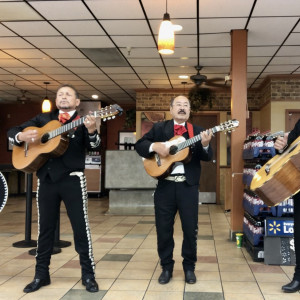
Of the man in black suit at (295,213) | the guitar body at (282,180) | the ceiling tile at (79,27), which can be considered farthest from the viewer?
the ceiling tile at (79,27)

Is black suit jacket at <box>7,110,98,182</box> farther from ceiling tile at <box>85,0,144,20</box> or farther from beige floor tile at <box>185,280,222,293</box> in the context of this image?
ceiling tile at <box>85,0,144,20</box>

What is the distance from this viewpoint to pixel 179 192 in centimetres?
334

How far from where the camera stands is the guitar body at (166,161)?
324 cm

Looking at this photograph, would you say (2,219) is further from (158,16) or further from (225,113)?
(225,113)

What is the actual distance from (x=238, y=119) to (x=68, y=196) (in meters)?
2.99

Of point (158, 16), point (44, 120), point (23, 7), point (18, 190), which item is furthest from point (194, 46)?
point (18, 190)

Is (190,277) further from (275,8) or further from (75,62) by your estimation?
(75,62)

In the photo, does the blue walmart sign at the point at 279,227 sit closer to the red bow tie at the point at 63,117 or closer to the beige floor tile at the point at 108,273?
the beige floor tile at the point at 108,273

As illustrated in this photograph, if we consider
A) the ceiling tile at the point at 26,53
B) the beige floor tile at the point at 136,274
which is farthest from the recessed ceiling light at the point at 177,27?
the beige floor tile at the point at 136,274

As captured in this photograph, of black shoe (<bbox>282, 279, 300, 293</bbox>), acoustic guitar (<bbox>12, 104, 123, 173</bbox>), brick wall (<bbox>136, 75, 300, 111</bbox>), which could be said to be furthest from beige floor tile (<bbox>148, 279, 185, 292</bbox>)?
brick wall (<bbox>136, 75, 300, 111</bbox>)

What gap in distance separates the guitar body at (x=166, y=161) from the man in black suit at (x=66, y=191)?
499 mm

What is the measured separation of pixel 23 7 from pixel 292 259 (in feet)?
13.1

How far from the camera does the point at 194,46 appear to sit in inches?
260

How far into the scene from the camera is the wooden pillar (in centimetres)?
545
